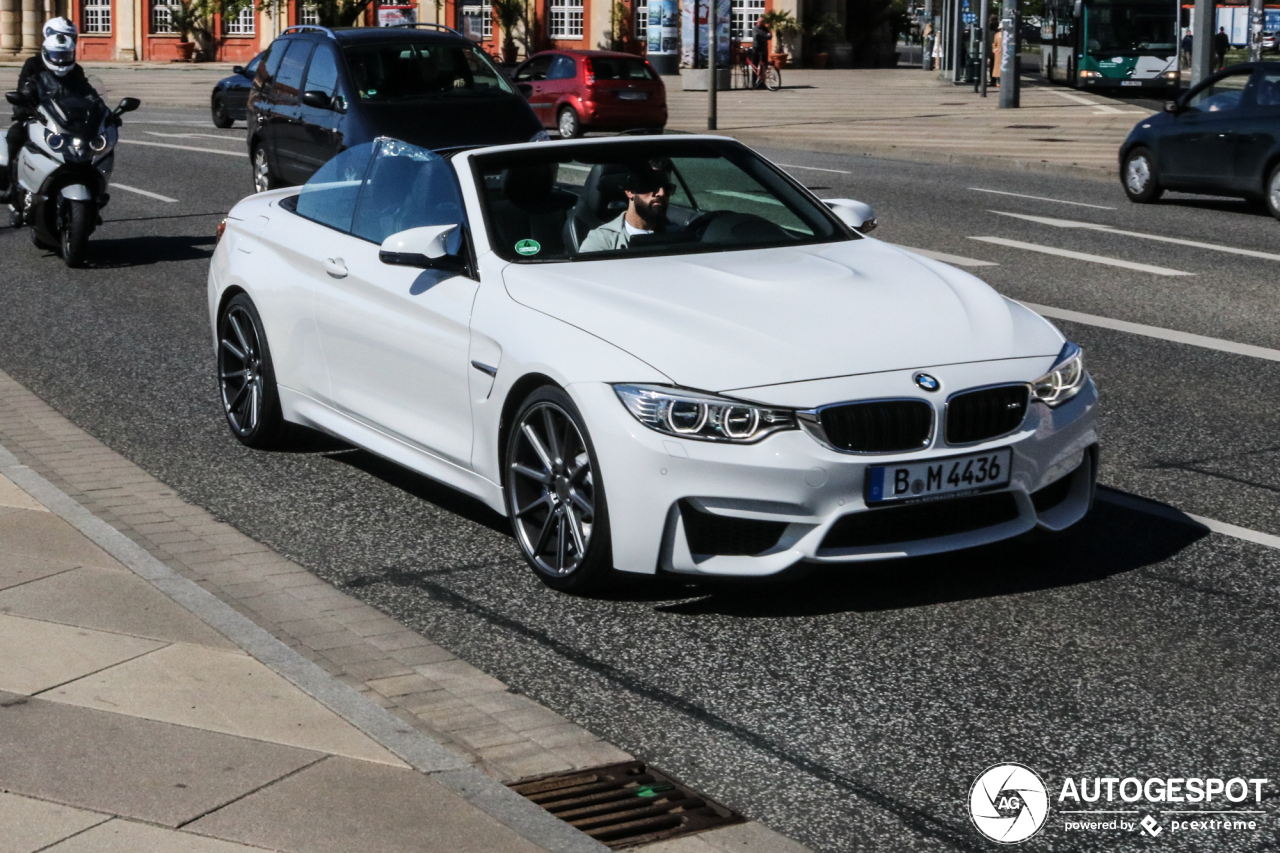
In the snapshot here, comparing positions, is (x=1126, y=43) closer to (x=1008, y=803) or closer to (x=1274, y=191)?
(x=1274, y=191)

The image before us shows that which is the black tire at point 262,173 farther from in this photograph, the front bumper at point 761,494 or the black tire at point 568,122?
the black tire at point 568,122

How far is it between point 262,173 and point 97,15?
60340 millimetres

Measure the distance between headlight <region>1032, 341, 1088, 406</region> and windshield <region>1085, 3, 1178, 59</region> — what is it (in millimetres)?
43034

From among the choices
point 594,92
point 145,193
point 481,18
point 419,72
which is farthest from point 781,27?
point 419,72

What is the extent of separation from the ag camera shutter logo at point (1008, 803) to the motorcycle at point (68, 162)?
11.3m

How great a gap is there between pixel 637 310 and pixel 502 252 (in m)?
0.84

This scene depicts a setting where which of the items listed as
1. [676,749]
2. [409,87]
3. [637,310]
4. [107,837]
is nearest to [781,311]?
[637,310]

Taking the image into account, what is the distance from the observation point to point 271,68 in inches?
725

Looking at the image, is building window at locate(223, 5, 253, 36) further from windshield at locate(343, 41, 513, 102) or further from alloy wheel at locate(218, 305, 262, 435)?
alloy wheel at locate(218, 305, 262, 435)

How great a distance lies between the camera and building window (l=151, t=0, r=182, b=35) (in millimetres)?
71062

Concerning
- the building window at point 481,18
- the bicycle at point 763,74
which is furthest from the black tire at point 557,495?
the building window at point 481,18

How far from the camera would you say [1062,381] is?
5.79 m

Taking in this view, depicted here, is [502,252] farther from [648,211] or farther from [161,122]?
[161,122]

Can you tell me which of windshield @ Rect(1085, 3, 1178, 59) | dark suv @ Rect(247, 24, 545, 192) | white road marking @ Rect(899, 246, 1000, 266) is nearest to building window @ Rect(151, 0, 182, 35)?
windshield @ Rect(1085, 3, 1178, 59)
